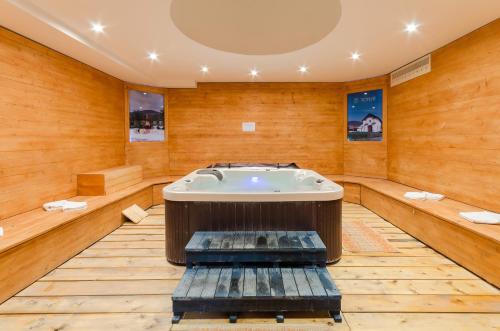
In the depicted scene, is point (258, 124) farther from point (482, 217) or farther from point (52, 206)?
point (482, 217)

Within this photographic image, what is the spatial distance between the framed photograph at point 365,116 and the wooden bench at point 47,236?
13.0 feet

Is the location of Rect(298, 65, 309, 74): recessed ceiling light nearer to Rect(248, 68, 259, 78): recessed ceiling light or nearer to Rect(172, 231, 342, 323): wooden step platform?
Rect(248, 68, 259, 78): recessed ceiling light

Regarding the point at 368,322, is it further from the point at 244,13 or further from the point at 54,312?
the point at 244,13

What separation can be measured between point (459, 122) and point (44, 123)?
4.42 meters

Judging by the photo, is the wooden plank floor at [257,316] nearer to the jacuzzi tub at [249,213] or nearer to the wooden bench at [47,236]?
the wooden bench at [47,236]

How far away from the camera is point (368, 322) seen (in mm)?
1695

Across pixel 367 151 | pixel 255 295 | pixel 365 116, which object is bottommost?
pixel 255 295

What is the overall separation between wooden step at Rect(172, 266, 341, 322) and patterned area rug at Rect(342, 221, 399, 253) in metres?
1.17

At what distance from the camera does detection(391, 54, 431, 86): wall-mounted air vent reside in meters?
3.62

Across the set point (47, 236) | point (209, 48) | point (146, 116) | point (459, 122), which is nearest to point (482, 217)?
point (459, 122)

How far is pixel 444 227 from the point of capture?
8.58 ft

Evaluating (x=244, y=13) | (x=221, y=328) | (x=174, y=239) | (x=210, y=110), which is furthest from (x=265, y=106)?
(x=221, y=328)

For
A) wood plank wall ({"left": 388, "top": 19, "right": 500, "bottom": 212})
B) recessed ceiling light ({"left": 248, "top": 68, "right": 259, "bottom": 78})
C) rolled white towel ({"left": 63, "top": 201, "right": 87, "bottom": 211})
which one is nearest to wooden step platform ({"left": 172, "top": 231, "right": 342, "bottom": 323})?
rolled white towel ({"left": 63, "top": 201, "right": 87, "bottom": 211})

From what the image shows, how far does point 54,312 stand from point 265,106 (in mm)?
4307
